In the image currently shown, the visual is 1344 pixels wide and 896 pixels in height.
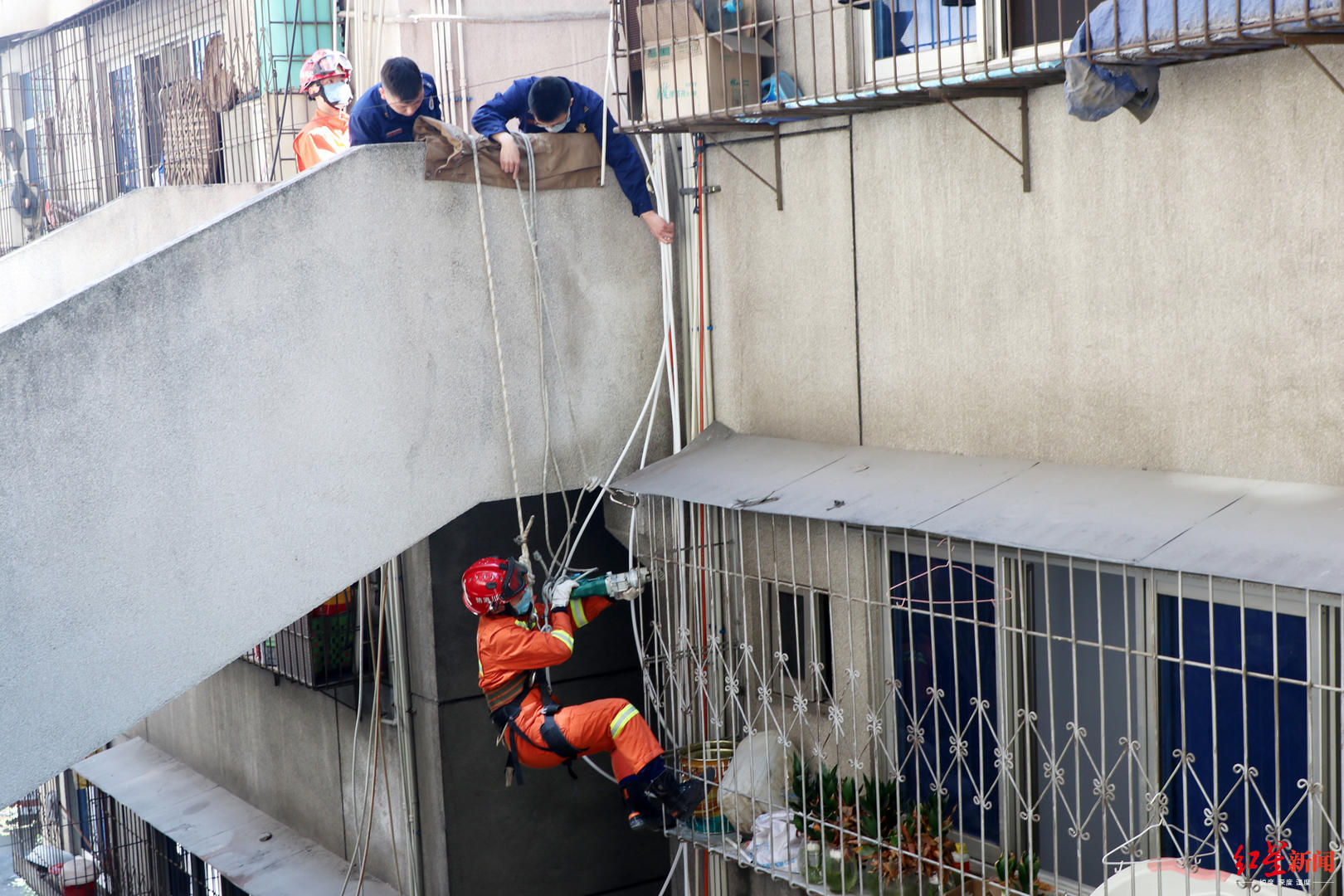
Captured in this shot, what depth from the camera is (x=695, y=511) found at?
7.45m

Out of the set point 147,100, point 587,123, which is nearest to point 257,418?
point 587,123

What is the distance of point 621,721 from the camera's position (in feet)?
21.8

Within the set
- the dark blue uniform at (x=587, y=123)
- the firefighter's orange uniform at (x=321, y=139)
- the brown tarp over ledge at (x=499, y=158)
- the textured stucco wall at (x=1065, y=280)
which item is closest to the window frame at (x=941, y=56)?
the textured stucco wall at (x=1065, y=280)

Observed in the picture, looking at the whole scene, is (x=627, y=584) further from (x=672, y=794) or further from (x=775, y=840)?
(x=775, y=840)

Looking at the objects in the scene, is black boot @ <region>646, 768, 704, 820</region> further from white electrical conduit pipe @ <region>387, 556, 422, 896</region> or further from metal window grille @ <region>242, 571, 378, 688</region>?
metal window grille @ <region>242, 571, 378, 688</region>

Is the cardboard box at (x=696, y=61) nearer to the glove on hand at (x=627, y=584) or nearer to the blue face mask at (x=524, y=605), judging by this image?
the glove on hand at (x=627, y=584)

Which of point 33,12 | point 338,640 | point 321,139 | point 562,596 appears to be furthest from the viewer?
point 33,12

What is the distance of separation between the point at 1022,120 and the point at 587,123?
259cm

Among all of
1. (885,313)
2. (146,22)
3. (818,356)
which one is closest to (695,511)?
(818,356)

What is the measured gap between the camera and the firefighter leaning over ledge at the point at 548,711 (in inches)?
261

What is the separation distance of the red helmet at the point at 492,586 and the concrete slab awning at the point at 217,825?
346 cm

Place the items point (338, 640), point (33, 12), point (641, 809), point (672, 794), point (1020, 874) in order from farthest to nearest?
point (33, 12), point (338, 640), point (641, 809), point (672, 794), point (1020, 874)

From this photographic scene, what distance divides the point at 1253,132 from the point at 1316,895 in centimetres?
284

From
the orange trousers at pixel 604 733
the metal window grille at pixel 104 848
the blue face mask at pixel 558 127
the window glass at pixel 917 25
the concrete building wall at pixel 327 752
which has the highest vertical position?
the window glass at pixel 917 25
